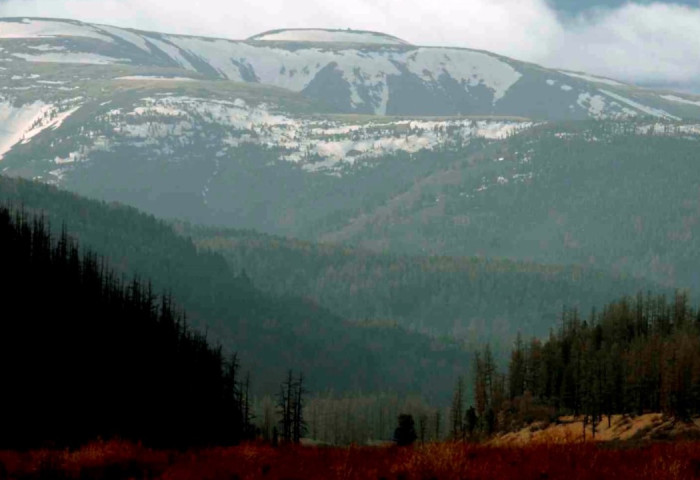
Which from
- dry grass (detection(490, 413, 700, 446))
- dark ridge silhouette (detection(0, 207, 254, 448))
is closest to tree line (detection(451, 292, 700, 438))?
dry grass (detection(490, 413, 700, 446))

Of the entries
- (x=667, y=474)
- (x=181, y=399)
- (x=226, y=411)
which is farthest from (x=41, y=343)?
(x=667, y=474)

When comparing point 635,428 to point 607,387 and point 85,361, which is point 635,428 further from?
point 85,361

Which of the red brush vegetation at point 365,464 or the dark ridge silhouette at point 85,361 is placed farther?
the dark ridge silhouette at point 85,361

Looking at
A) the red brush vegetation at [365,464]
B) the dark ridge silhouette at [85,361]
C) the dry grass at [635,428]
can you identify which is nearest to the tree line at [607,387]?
the dry grass at [635,428]

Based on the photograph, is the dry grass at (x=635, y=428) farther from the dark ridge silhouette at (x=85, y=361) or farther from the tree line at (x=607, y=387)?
the dark ridge silhouette at (x=85, y=361)

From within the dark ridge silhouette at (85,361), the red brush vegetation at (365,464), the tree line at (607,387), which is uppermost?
the red brush vegetation at (365,464)

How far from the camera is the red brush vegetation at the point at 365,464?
26328mm

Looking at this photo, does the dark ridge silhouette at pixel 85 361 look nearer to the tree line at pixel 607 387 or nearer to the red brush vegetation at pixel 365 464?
the red brush vegetation at pixel 365 464

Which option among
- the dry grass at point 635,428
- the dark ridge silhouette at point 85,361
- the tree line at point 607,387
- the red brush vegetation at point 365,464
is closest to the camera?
the red brush vegetation at point 365,464

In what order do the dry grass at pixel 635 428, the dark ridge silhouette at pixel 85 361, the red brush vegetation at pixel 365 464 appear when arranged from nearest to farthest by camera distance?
the red brush vegetation at pixel 365 464 < the dark ridge silhouette at pixel 85 361 < the dry grass at pixel 635 428

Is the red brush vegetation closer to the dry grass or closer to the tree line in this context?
the dry grass

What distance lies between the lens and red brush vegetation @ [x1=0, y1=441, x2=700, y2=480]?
2633 centimetres

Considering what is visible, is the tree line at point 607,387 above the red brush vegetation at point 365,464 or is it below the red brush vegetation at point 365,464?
below

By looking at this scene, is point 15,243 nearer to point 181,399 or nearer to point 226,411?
point 181,399
